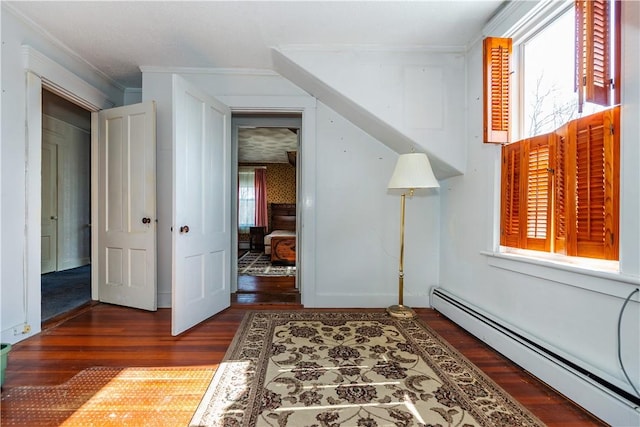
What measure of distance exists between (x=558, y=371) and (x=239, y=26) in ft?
10.4

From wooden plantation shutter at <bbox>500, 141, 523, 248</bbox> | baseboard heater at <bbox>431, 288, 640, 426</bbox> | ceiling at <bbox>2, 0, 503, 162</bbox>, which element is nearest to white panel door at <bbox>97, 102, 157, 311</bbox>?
ceiling at <bbox>2, 0, 503, 162</bbox>

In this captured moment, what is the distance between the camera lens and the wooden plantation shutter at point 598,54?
150 centimetres

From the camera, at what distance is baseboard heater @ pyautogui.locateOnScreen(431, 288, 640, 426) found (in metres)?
1.40

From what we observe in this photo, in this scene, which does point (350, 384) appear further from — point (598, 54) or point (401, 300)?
point (598, 54)

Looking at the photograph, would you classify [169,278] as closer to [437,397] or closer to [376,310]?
[376,310]

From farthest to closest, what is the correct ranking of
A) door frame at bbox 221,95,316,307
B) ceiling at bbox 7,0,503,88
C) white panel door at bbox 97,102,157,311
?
1. door frame at bbox 221,95,316,307
2. white panel door at bbox 97,102,157,311
3. ceiling at bbox 7,0,503,88

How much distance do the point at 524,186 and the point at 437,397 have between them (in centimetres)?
144

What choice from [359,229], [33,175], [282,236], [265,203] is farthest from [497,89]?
[265,203]

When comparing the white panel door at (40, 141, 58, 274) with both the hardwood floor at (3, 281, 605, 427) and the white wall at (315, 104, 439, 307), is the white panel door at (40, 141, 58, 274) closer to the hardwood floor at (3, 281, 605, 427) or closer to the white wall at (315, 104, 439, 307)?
the hardwood floor at (3, 281, 605, 427)

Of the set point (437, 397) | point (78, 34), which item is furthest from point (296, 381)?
point (78, 34)

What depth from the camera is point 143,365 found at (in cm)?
204

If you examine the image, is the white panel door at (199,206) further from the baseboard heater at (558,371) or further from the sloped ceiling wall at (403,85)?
the baseboard heater at (558,371)

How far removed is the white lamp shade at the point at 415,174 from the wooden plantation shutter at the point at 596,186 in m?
1.11

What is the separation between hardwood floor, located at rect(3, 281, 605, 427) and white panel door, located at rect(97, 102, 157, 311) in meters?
0.28
